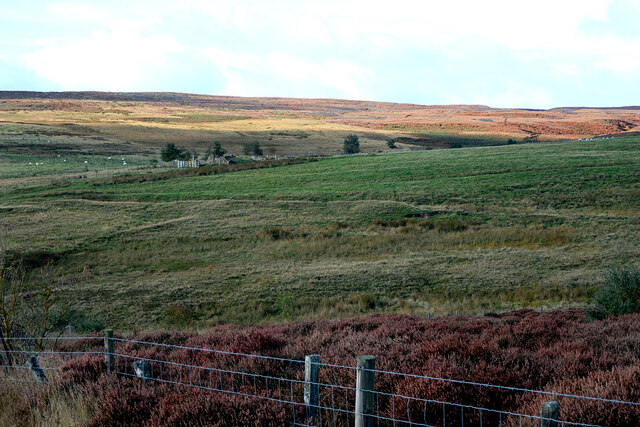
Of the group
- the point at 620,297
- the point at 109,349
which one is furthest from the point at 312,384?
the point at 620,297

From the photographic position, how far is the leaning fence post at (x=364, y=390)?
4.92m

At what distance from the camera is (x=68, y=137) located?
12512 cm

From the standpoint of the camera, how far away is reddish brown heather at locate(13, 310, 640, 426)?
5.66m

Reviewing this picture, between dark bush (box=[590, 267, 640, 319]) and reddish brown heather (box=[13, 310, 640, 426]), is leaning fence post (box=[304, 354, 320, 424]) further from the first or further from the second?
dark bush (box=[590, 267, 640, 319])

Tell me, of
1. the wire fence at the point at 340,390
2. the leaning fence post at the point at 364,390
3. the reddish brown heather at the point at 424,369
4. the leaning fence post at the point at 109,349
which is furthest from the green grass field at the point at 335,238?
the leaning fence post at the point at 364,390

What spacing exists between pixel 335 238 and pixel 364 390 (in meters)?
28.3

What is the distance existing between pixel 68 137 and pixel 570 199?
385ft

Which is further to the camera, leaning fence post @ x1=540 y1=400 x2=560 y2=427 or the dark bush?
the dark bush

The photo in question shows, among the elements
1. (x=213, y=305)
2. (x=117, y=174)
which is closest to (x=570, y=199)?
(x=213, y=305)

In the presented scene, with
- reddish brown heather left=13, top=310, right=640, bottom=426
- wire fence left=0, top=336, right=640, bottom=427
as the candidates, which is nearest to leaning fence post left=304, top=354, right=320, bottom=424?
wire fence left=0, top=336, right=640, bottom=427

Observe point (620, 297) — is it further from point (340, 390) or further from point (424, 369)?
point (340, 390)

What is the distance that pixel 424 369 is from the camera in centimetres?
665

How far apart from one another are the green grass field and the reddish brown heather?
9.86 m

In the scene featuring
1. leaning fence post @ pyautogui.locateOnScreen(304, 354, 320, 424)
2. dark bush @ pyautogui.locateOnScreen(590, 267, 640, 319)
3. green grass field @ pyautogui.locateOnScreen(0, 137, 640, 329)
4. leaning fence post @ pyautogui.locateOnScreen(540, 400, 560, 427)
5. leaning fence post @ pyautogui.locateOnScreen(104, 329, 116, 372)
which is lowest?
green grass field @ pyautogui.locateOnScreen(0, 137, 640, 329)
